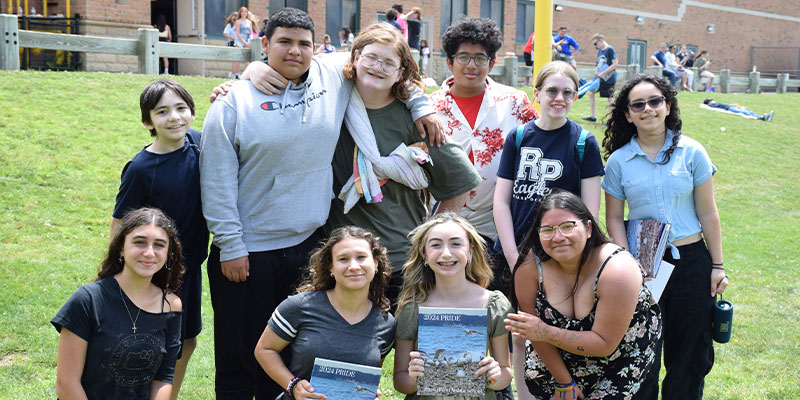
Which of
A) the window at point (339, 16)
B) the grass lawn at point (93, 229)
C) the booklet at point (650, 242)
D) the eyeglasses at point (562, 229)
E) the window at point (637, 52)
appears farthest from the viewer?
the window at point (637, 52)

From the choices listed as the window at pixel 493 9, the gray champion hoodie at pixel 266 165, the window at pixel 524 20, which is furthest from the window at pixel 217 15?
the gray champion hoodie at pixel 266 165

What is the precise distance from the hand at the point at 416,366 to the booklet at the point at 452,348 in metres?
0.03

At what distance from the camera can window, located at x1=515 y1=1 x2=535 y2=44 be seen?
29.0 metres

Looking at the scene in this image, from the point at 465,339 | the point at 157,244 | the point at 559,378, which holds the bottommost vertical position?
the point at 559,378

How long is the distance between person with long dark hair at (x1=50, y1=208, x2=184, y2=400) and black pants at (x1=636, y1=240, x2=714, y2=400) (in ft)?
8.46

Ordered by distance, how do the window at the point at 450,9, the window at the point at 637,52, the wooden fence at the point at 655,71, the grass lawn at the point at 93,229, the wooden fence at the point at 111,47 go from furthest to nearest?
the window at the point at 637,52
the window at the point at 450,9
the wooden fence at the point at 655,71
the wooden fence at the point at 111,47
the grass lawn at the point at 93,229

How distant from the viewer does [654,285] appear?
153 inches

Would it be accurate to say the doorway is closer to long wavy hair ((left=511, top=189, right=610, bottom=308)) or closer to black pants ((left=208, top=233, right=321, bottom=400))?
black pants ((left=208, top=233, right=321, bottom=400))

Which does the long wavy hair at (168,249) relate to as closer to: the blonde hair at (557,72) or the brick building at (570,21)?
the blonde hair at (557,72)

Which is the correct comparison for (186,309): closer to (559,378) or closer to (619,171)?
(559,378)

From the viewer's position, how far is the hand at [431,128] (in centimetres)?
389

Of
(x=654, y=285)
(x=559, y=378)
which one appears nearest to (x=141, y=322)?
(x=559, y=378)

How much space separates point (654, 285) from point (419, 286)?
1279 millimetres

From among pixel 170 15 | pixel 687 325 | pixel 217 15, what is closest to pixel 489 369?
pixel 687 325
